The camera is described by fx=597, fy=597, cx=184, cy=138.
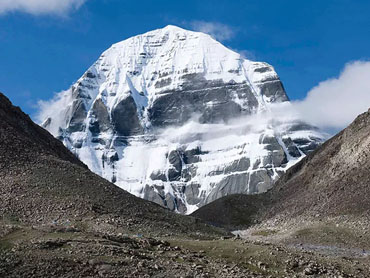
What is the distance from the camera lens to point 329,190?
146 m

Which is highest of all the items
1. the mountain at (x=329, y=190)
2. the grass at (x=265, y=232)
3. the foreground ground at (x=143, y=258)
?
the mountain at (x=329, y=190)

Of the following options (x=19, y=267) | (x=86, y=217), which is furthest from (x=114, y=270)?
(x=86, y=217)

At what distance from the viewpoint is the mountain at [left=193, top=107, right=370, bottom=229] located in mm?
129250

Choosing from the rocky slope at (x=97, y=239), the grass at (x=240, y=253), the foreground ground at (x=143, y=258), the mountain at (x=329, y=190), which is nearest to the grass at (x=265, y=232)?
the mountain at (x=329, y=190)

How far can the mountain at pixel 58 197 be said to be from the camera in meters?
70.0

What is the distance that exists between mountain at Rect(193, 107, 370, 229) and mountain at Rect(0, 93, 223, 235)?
43.9m

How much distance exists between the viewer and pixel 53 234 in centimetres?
5072

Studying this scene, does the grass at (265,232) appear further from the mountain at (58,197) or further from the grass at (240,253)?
the grass at (240,253)

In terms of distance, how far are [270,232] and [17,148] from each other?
6817cm

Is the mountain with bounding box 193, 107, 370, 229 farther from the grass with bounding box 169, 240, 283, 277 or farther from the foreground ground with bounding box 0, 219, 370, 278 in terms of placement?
the foreground ground with bounding box 0, 219, 370, 278

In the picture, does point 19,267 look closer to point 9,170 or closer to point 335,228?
point 9,170

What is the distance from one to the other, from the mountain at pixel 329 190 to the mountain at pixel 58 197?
43.9m

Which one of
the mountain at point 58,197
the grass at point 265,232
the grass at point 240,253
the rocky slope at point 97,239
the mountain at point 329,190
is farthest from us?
the grass at point 265,232

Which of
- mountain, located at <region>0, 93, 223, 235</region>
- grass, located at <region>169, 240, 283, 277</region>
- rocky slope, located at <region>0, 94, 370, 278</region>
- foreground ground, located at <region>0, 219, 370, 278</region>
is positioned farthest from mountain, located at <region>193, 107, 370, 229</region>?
foreground ground, located at <region>0, 219, 370, 278</region>
